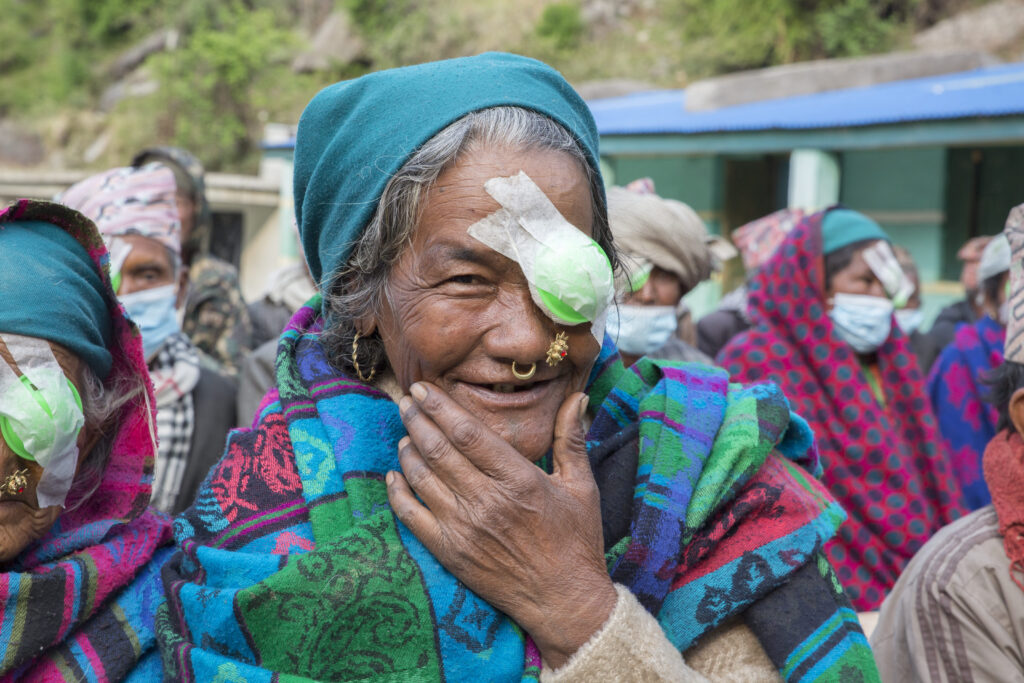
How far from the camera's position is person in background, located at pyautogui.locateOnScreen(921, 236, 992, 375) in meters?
6.77

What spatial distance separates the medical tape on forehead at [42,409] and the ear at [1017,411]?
2.20 m

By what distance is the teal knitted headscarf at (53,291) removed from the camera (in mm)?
1731

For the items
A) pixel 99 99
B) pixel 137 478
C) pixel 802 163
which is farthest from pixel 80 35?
pixel 137 478

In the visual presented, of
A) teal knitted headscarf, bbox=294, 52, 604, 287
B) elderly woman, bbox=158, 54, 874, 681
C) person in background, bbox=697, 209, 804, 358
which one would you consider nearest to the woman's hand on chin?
elderly woman, bbox=158, 54, 874, 681

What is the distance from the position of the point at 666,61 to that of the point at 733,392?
83.4 feet

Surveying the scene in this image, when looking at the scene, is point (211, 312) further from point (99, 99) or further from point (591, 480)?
point (99, 99)

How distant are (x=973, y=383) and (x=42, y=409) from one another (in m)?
4.73

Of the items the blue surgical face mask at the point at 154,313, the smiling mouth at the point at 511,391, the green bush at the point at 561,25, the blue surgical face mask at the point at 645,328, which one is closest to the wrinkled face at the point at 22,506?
the smiling mouth at the point at 511,391

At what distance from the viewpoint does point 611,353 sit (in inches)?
78.9

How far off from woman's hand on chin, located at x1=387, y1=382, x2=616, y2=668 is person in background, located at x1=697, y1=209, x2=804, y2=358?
177 inches

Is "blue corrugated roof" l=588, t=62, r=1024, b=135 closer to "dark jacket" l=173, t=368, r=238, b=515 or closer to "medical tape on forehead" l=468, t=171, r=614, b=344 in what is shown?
"dark jacket" l=173, t=368, r=238, b=515

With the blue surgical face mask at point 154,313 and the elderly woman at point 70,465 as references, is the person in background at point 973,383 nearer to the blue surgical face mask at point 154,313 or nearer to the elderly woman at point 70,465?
the blue surgical face mask at point 154,313

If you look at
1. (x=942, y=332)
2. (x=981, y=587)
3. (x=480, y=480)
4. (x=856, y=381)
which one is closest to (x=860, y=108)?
(x=942, y=332)

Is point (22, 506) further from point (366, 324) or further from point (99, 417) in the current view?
point (366, 324)
